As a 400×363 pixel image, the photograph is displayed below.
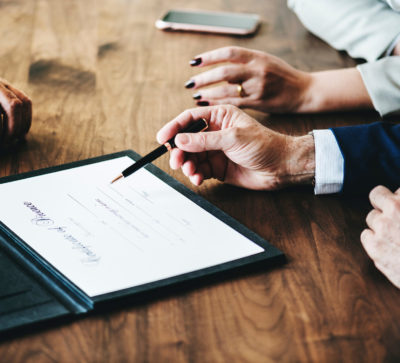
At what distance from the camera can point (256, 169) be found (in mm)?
842

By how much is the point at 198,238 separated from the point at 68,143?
14.7 inches

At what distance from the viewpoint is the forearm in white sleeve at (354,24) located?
1235 mm

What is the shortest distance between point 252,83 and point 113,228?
0.52 meters

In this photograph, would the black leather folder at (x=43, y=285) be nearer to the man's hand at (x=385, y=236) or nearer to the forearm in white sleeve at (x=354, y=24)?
the man's hand at (x=385, y=236)

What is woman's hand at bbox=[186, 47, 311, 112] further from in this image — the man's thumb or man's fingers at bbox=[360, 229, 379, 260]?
man's fingers at bbox=[360, 229, 379, 260]

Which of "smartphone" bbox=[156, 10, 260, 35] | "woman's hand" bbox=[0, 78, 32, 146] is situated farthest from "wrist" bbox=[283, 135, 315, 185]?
"smartphone" bbox=[156, 10, 260, 35]

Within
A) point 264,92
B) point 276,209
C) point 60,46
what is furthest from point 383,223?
point 60,46

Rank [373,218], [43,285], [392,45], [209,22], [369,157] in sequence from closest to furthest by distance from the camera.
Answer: [43,285] → [373,218] → [369,157] → [392,45] → [209,22]

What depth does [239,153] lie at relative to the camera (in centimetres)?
83

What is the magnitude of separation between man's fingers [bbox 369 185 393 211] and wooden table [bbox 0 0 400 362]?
39 millimetres

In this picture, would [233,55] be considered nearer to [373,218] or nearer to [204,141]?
[204,141]

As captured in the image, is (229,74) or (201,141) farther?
(229,74)

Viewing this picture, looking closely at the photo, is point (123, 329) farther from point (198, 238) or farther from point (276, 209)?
point (276, 209)

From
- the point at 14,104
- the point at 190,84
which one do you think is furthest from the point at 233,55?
the point at 14,104
